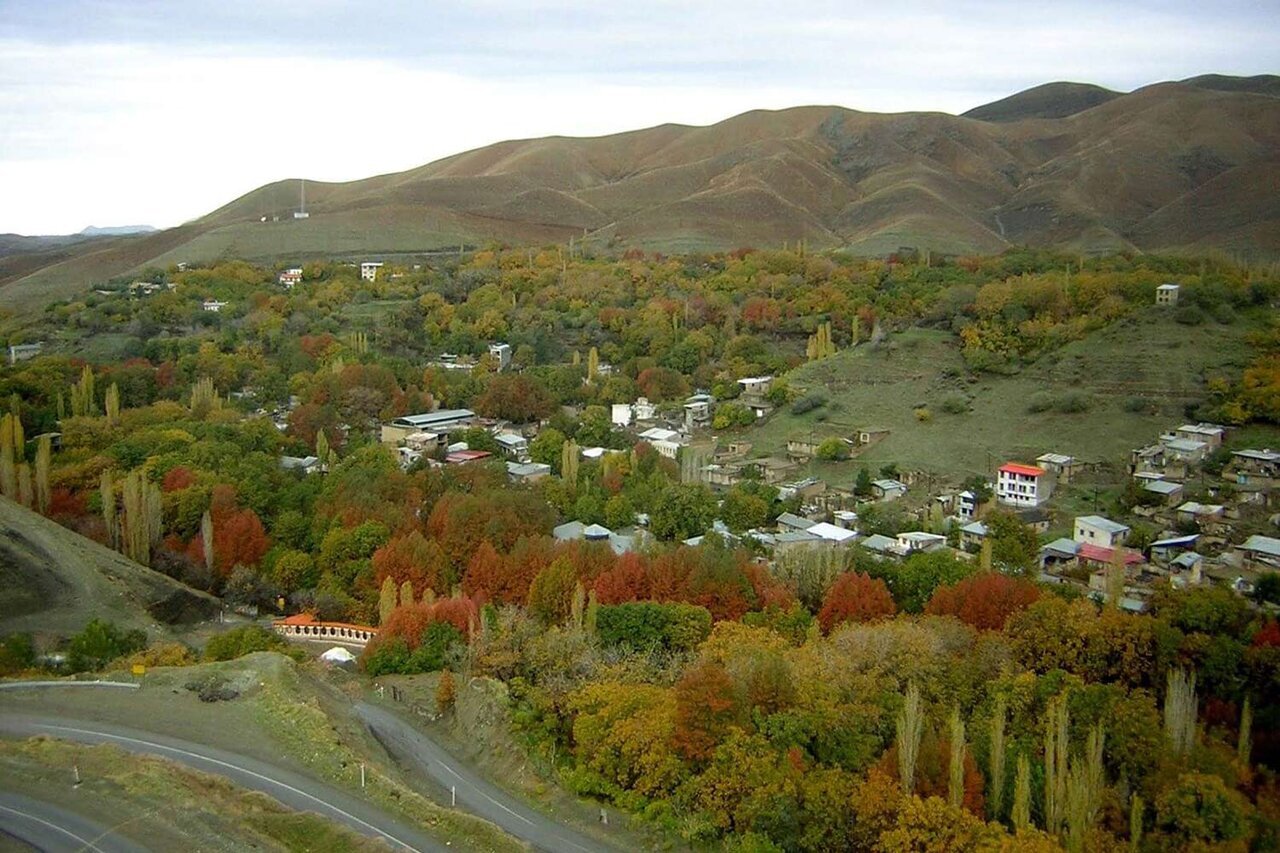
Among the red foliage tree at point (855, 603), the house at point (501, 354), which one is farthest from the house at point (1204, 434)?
the house at point (501, 354)

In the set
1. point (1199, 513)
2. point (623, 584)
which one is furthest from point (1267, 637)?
point (623, 584)

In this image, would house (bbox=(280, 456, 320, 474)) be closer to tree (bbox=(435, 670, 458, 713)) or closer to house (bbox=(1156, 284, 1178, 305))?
tree (bbox=(435, 670, 458, 713))

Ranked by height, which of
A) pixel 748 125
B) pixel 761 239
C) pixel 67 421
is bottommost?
pixel 67 421

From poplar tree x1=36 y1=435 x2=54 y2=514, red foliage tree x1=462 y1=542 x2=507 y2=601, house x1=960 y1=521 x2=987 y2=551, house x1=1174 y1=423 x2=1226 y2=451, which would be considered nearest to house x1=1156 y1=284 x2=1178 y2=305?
house x1=1174 y1=423 x2=1226 y2=451

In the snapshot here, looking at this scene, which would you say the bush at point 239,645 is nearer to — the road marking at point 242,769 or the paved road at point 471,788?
the paved road at point 471,788

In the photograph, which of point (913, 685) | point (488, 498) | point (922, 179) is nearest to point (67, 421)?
point (488, 498)

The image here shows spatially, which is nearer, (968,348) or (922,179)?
(968,348)

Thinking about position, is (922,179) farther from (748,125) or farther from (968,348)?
(968,348)
